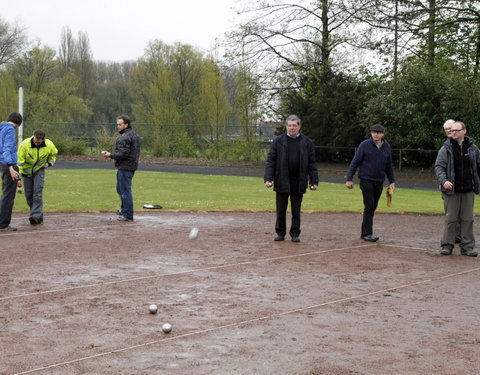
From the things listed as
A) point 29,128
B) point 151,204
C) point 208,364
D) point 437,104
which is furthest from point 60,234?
point 29,128

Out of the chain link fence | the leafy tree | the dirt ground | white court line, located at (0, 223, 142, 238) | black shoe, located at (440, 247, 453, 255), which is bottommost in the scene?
the dirt ground

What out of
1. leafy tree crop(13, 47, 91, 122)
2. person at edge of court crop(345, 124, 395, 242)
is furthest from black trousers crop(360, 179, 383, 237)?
leafy tree crop(13, 47, 91, 122)

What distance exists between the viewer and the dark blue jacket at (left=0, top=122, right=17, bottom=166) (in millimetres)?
12727

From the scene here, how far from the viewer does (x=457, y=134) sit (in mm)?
11242

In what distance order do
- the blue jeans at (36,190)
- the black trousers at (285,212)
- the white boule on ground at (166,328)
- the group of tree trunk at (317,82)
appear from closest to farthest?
the white boule on ground at (166,328), the black trousers at (285,212), the blue jeans at (36,190), the group of tree trunk at (317,82)

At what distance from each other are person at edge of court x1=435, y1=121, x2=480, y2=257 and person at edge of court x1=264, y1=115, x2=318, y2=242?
2.13 metres

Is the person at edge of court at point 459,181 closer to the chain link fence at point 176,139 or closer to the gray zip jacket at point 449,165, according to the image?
the gray zip jacket at point 449,165

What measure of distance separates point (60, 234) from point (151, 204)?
5379 millimetres

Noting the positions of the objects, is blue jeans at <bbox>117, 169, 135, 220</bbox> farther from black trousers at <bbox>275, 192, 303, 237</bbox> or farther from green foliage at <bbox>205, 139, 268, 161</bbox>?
green foliage at <bbox>205, 139, 268, 161</bbox>

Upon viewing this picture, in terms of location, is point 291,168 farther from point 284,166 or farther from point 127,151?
point 127,151

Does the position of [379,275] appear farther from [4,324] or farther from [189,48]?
[189,48]

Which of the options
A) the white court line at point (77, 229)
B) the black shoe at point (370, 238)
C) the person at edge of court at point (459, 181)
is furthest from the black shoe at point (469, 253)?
the white court line at point (77, 229)

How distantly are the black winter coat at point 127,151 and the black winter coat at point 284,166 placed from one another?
140 inches

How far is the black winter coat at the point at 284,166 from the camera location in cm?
1211
